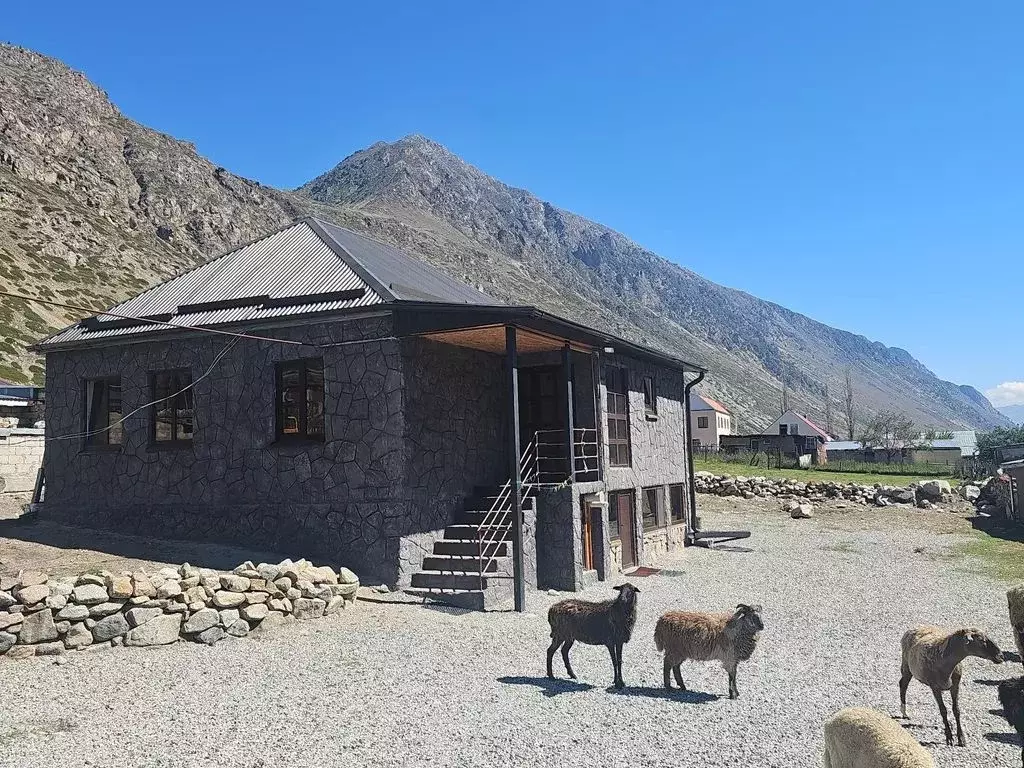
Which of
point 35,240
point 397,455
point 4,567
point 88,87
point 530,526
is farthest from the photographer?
point 88,87

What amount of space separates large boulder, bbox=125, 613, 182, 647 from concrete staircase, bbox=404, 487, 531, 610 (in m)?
4.04

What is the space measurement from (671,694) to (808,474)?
37852mm

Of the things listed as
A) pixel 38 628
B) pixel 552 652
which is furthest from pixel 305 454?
pixel 552 652

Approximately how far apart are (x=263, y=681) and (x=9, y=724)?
2474 mm

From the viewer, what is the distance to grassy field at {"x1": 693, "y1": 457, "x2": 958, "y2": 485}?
40934 millimetres

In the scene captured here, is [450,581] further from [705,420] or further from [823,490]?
[705,420]

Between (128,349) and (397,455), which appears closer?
(397,455)

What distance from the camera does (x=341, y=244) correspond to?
679 inches

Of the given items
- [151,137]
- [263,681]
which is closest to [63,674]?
[263,681]

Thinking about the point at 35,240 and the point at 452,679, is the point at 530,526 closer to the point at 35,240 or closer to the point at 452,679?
the point at 452,679

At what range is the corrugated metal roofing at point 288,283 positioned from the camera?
589 inches

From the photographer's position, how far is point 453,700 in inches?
328

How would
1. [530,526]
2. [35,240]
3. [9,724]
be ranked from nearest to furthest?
[9,724]
[530,526]
[35,240]

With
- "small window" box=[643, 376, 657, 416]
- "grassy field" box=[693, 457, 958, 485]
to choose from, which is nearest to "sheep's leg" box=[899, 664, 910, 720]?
"small window" box=[643, 376, 657, 416]
